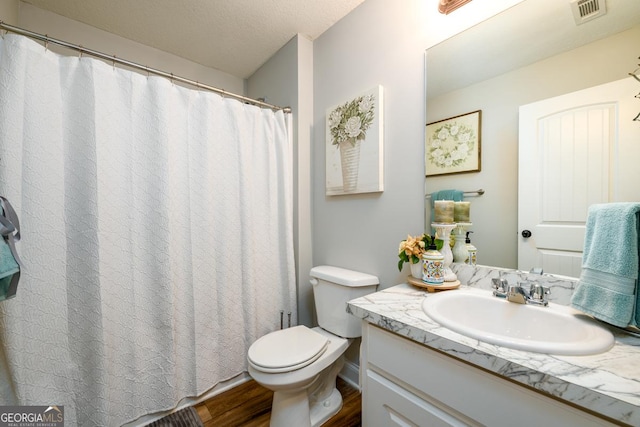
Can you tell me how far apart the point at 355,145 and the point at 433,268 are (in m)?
0.82

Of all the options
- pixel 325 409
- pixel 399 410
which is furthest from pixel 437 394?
pixel 325 409

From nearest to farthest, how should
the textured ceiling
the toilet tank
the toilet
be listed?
the toilet
the toilet tank
the textured ceiling

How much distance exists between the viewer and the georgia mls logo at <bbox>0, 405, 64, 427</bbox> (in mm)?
1001

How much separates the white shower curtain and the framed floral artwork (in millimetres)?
1037

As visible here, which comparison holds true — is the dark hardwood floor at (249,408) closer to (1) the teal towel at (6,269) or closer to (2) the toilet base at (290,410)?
(2) the toilet base at (290,410)

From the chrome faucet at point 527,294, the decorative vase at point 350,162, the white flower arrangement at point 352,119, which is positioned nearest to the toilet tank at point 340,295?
the decorative vase at point 350,162

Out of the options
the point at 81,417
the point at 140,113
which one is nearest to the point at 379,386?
the point at 81,417

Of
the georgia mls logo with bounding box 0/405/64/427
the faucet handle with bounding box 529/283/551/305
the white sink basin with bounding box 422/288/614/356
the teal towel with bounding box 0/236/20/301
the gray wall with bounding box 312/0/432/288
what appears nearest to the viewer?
the white sink basin with bounding box 422/288/614/356

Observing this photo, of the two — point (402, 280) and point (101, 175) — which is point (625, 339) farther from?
point (101, 175)

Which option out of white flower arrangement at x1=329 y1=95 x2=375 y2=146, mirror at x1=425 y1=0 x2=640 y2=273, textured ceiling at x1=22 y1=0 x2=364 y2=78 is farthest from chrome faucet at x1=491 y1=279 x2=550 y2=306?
textured ceiling at x1=22 y1=0 x2=364 y2=78

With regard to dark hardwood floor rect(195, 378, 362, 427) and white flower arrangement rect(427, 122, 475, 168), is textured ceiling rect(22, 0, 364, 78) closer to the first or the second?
white flower arrangement rect(427, 122, 475, 168)

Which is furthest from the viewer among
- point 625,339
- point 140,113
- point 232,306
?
point 232,306

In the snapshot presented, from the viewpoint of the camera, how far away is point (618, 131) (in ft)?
2.48

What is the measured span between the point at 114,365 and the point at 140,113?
1260mm
